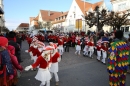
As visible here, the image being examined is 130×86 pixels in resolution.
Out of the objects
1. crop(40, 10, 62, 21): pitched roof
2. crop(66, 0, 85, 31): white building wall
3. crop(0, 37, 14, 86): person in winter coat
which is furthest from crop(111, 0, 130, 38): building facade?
crop(40, 10, 62, 21): pitched roof

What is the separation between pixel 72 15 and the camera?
50.9 meters

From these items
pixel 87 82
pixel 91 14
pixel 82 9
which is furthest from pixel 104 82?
pixel 82 9

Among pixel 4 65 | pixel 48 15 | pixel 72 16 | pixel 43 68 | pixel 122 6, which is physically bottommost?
pixel 43 68

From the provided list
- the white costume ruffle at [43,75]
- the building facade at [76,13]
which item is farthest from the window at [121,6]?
the white costume ruffle at [43,75]

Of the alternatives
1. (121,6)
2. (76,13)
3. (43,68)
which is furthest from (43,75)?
(76,13)

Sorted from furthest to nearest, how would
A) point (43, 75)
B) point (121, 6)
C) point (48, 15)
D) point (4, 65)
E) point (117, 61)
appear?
point (48, 15)
point (121, 6)
point (43, 75)
point (117, 61)
point (4, 65)

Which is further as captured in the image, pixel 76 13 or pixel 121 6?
pixel 76 13

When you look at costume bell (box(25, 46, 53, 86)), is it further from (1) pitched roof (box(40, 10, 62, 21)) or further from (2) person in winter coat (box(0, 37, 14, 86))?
(1) pitched roof (box(40, 10, 62, 21))

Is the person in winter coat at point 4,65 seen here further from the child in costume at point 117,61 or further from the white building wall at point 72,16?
the white building wall at point 72,16

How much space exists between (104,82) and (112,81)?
6.13 feet

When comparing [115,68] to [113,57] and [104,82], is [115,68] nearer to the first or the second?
[113,57]

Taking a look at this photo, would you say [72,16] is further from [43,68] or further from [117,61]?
[117,61]

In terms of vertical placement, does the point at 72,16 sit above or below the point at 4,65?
above

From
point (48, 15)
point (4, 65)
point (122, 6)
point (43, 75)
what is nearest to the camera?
point (4, 65)
